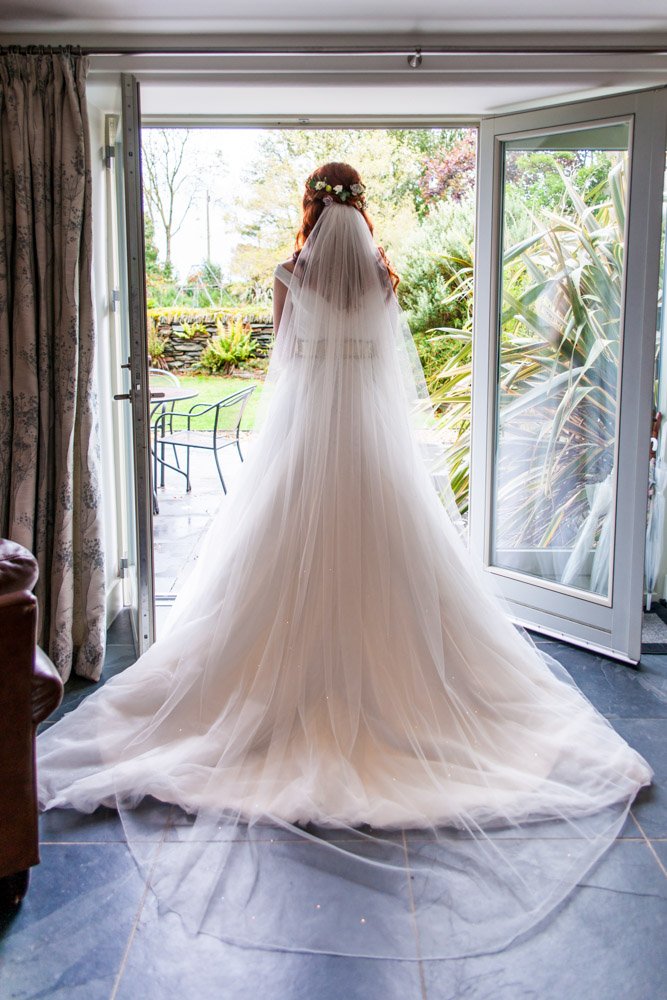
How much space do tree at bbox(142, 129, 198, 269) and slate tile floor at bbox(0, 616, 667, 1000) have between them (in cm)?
851

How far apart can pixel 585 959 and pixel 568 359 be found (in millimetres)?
2271

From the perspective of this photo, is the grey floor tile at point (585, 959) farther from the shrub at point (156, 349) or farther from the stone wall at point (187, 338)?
the shrub at point (156, 349)

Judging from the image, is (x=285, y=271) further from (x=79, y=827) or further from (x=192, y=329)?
(x=192, y=329)

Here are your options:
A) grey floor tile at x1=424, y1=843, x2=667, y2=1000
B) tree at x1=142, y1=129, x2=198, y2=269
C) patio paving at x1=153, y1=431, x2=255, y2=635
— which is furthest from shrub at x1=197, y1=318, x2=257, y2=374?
grey floor tile at x1=424, y1=843, x2=667, y2=1000

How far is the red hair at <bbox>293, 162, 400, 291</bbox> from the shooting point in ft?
8.89

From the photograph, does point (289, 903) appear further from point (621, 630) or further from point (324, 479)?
point (621, 630)

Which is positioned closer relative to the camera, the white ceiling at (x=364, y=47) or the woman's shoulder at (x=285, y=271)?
the woman's shoulder at (x=285, y=271)

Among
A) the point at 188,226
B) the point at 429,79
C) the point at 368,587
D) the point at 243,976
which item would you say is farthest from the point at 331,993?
the point at 188,226

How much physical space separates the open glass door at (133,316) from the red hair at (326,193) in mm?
570

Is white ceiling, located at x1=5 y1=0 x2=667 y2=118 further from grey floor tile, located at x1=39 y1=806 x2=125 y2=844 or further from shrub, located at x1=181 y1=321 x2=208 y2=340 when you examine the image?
shrub, located at x1=181 y1=321 x2=208 y2=340

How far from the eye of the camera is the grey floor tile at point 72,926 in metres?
1.69

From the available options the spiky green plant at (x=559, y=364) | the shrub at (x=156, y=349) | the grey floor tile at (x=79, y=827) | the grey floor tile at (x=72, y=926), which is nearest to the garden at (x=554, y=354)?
the spiky green plant at (x=559, y=364)

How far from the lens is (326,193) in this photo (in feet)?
8.94

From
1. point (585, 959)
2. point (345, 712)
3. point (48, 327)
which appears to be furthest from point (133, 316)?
point (585, 959)
